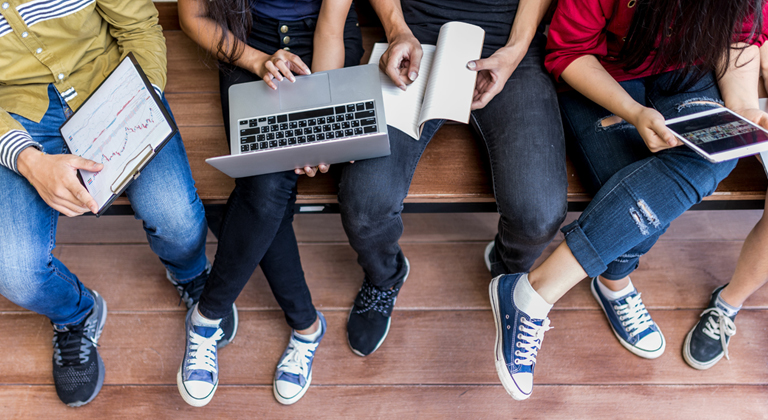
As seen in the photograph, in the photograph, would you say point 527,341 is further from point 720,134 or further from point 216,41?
point 216,41

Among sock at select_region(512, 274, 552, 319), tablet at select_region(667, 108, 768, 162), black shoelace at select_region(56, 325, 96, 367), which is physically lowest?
black shoelace at select_region(56, 325, 96, 367)

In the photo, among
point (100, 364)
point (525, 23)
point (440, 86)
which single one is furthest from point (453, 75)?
point (100, 364)

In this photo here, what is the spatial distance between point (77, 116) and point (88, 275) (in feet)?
2.00

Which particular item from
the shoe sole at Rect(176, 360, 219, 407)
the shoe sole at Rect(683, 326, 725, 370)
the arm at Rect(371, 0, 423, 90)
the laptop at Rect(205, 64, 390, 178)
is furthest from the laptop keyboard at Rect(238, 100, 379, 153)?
the shoe sole at Rect(683, 326, 725, 370)

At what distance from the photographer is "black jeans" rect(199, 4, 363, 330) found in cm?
101

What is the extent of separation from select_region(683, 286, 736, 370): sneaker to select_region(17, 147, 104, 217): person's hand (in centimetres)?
142

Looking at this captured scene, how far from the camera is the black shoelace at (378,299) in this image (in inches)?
49.4

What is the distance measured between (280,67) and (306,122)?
0.14m

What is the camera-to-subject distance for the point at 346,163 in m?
1.05

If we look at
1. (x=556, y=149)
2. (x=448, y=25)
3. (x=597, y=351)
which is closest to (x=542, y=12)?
(x=448, y=25)

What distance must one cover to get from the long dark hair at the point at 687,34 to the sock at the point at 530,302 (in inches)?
21.4

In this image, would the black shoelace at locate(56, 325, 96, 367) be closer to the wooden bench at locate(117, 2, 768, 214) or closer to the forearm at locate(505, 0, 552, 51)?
the wooden bench at locate(117, 2, 768, 214)

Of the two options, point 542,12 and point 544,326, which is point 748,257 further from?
point 542,12

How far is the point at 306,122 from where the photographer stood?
975 millimetres
